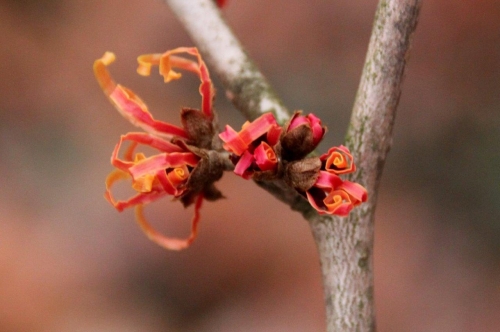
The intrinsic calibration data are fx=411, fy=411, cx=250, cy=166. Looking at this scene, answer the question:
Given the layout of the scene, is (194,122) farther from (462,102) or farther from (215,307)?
(462,102)

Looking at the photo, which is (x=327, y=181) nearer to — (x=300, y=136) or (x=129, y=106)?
(x=300, y=136)

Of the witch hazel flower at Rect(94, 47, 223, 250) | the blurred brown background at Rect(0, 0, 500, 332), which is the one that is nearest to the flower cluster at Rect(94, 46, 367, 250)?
the witch hazel flower at Rect(94, 47, 223, 250)

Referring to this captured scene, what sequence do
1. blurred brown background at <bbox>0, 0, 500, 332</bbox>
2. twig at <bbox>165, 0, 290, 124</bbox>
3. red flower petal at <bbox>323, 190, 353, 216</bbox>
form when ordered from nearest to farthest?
red flower petal at <bbox>323, 190, 353, 216</bbox> < twig at <bbox>165, 0, 290, 124</bbox> < blurred brown background at <bbox>0, 0, 500, 332</bbox>

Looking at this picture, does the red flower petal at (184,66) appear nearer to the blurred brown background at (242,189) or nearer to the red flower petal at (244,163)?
the red flower petal at (244,163)

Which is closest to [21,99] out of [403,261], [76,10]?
[76,10]

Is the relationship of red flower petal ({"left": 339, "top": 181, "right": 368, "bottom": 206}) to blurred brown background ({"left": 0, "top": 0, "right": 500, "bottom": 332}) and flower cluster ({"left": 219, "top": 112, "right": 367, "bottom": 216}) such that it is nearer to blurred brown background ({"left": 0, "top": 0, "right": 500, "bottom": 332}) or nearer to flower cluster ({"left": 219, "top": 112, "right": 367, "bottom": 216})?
flower cluster ({"left": 219, "top": 112, "right": 367, "bottom": 216})

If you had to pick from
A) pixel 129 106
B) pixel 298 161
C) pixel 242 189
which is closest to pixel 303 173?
pixel 298 161
